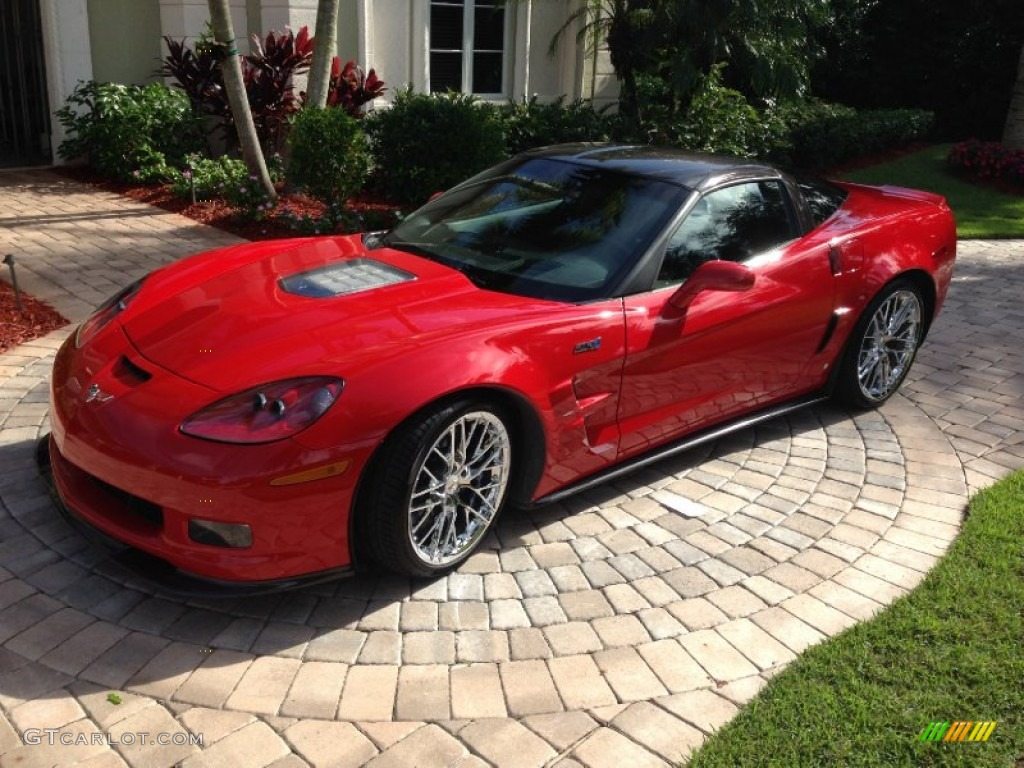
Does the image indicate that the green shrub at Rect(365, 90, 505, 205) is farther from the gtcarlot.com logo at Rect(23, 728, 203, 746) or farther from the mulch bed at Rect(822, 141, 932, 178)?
the gtcarlot.com logo at Rect(23, 728, 203, 746)

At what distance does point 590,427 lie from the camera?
3.76 m

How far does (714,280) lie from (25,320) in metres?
4.40

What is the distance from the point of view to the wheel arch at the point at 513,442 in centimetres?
311

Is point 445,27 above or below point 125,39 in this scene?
above

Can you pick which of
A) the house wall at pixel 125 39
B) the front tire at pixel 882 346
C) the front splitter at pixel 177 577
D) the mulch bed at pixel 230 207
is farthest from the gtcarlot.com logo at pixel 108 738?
the house wall at pixel 125 39

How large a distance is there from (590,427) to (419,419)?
87cm

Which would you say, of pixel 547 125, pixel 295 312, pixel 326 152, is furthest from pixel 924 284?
pixel 547 125

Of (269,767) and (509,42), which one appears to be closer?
(269,767)

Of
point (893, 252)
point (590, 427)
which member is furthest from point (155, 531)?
point (893, 252)

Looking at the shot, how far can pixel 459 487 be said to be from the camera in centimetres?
340

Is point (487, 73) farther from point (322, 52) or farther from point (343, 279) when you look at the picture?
point (343, 279)

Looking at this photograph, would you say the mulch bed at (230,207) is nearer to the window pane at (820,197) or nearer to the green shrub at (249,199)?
the green shrub at (249,199)

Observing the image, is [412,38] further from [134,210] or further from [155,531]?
[155,531]

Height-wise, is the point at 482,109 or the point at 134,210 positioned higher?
the point at 482,109
